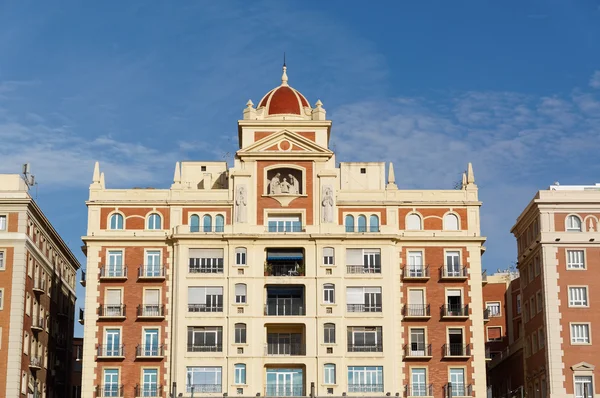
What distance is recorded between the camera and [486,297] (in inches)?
5084

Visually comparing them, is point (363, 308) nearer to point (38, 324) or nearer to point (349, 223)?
point (349, 223)

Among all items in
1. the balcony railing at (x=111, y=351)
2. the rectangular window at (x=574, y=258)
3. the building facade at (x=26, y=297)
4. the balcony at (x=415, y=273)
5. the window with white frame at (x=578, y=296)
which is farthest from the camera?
the balcony at (x=415, y=273)

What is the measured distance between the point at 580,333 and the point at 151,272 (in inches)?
1476

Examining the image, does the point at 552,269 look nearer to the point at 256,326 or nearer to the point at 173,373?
the point at 256,326

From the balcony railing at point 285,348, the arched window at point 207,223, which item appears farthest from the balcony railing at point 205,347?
the arched window at point 207,223

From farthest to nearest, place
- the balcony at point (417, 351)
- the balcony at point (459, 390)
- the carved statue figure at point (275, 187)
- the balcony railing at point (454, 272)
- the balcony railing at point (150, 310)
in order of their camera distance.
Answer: the carved statue figure at point (275, 187) → the balcony railing at point (454, 272) → the balcony railing at point (150, 310) → the balcony at point (417, 351) → the balcony at point (459, 390)

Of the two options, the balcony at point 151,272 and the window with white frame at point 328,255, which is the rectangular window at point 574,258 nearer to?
the window with white frame at point 328,255

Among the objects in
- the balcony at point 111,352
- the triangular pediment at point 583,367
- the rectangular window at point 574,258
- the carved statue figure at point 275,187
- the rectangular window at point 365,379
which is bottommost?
the rectangular window at point 365,379

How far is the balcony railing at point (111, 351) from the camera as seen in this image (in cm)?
10112

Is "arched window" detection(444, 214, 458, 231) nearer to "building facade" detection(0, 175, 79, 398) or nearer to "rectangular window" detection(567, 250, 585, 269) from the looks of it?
"rectangular window" detection(567, 250, 585, 269)

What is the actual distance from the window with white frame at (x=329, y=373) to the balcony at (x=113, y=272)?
19293 millimetres

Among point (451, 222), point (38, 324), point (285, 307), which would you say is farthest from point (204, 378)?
point (451, 222)

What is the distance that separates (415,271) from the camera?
4117 inches

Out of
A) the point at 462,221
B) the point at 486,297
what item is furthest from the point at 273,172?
the point at 486,297
